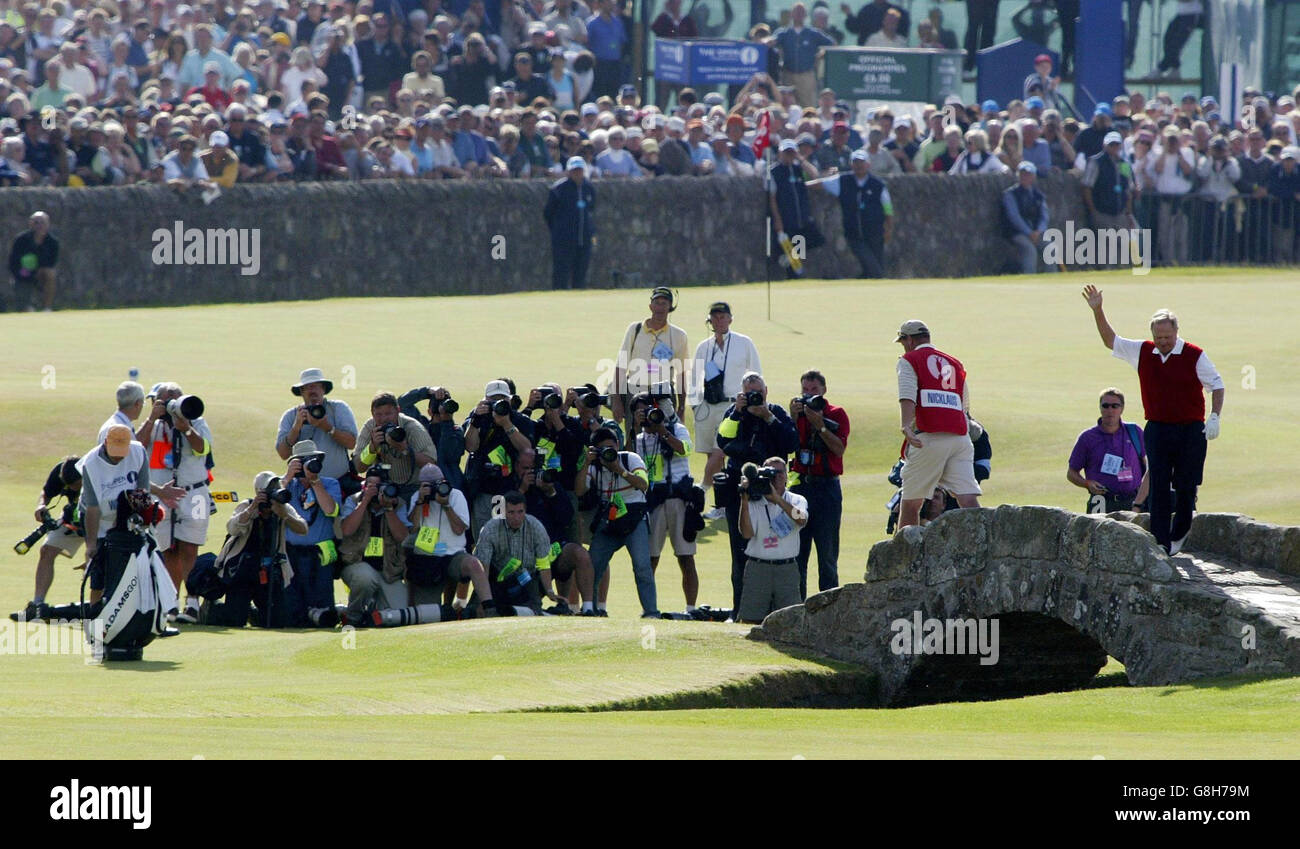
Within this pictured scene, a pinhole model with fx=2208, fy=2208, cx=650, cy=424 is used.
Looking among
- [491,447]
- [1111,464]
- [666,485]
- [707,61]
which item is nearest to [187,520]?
[491,447]

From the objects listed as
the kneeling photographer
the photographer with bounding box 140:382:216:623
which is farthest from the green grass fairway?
the photographer with bounding box 140:382:216:623

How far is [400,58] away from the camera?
125ft

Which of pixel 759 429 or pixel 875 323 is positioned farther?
pixel 875 323

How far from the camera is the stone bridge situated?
45.4ft

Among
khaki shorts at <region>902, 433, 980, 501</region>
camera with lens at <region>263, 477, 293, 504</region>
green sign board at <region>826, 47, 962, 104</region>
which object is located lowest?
camera with lens at <region>263, 477, 293, 504</region>

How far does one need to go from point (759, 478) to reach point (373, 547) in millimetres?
3171

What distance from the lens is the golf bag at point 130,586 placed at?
1555 centimetres

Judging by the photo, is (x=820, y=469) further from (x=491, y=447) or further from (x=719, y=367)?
(x=719, y=367)

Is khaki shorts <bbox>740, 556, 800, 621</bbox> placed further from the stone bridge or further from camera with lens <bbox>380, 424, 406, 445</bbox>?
camera with lens <bbox>380, 424, 406, 445</bbox>

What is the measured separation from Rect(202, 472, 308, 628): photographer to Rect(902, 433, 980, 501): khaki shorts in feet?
Result: 15.9

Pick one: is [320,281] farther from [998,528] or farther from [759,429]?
[998,528]
